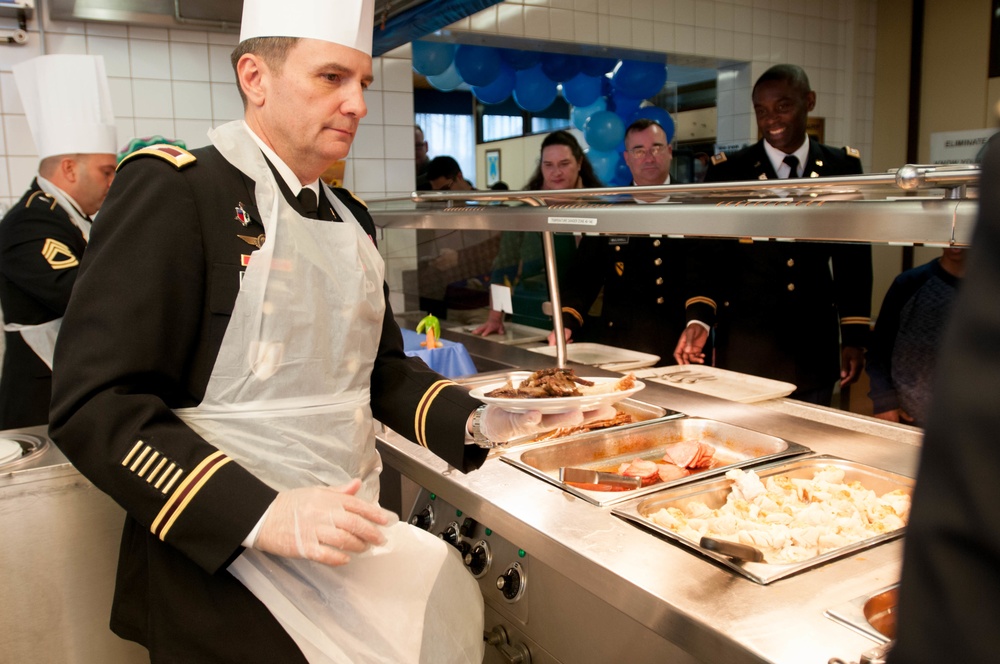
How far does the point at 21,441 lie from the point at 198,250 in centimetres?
96

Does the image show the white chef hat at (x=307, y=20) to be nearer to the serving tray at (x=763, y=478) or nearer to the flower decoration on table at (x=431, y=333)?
the serving tray at (x=763, y=478)

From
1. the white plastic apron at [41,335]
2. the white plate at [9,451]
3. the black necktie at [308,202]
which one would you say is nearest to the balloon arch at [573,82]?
the white plastic apron at [41,335]

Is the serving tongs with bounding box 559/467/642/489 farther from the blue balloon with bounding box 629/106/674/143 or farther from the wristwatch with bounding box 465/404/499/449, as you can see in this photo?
the blue balloon with bounding box 629/106/674/143

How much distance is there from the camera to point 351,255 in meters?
1.29

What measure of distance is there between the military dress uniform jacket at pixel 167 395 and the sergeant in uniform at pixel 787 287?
2.06 m

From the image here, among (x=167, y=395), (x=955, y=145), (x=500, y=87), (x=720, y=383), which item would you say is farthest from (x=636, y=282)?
(x=955, y=145)

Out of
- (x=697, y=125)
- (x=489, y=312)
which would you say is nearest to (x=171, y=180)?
(x=489, y=312)

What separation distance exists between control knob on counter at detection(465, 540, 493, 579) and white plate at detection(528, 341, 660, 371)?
105 centimetres

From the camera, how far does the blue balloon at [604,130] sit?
5.39 metres

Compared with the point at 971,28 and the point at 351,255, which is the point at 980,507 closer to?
the point at 351,255

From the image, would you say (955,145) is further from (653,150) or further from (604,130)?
(653,150)

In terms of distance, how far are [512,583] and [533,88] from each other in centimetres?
439

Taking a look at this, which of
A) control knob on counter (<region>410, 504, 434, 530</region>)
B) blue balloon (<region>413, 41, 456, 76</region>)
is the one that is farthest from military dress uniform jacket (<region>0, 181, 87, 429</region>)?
blue balloon (<region>413, 41, 456, 76</region>)

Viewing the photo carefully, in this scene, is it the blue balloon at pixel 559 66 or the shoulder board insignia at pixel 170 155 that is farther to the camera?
the blue balloon at pixel 559 66
